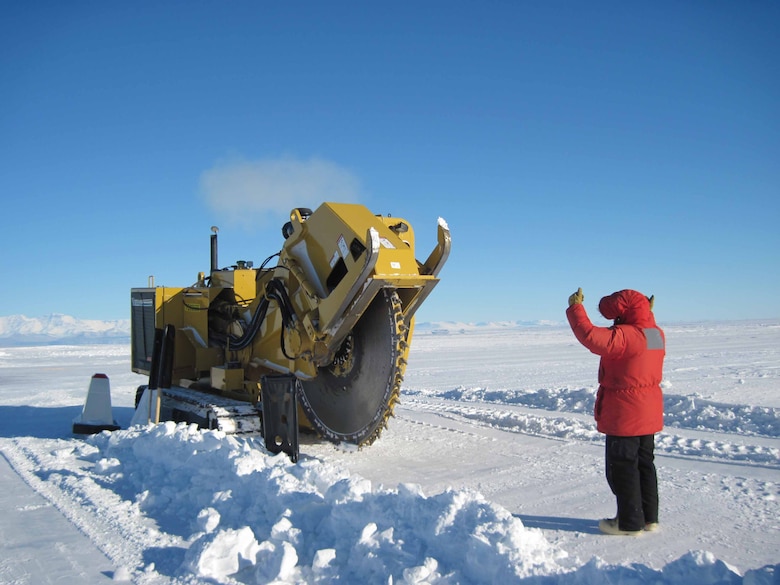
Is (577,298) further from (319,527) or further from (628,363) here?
(319,527)

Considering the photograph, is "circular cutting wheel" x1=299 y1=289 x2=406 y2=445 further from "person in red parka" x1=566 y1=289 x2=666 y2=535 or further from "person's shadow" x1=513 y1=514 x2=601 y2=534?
"person in red parka" x1=566 y1=289 x2=666 y2=535

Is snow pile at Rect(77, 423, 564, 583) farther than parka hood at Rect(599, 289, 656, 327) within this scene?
No

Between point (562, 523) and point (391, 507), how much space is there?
1.35 m

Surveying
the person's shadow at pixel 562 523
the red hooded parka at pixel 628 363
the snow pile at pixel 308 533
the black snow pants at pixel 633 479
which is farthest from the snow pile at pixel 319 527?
the red hooded parka at pixel 628 363

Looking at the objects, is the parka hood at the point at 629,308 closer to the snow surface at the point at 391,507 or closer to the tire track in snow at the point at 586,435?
the snow surface at the point at 391,507

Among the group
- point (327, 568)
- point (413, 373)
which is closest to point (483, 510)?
point (327, 568)

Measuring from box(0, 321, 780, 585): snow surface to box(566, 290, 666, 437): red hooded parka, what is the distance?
0.77 metres

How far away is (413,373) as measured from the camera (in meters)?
19.8

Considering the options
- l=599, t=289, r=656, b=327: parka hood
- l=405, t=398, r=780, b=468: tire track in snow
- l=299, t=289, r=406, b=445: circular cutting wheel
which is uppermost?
l=599, t=289, r=656, b=327: parka hood

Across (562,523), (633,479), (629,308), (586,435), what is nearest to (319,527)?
(562,523)

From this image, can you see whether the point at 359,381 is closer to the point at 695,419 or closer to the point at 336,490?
the point at 336,490

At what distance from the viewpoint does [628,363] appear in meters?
4.21

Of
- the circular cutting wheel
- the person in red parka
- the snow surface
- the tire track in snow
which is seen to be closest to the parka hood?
the person in red parka

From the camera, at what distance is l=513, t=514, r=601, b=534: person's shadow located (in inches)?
169
